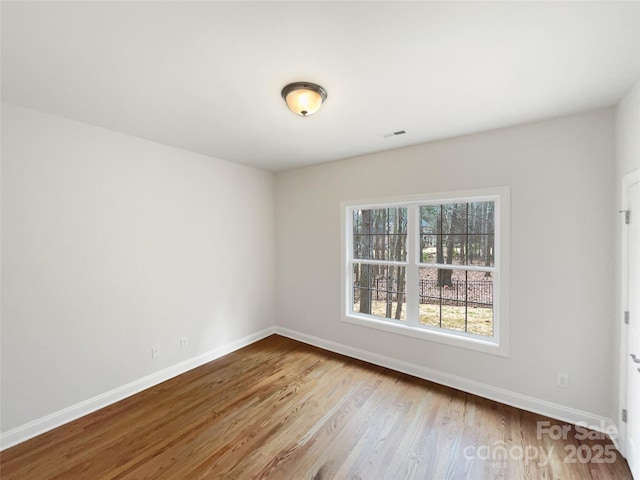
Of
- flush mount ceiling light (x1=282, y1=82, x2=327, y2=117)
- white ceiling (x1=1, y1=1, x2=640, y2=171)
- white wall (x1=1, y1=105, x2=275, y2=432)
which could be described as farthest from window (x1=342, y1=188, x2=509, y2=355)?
white wall (x1=1, y1=105, x2=275, y2=432)

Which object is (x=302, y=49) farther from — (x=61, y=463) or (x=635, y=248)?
(x=61, y=463)

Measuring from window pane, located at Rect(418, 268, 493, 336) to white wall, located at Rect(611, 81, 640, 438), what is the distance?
87 centimetres

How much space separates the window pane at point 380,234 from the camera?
3.33 m

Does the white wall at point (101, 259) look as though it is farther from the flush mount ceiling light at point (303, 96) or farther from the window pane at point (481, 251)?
the window pane at point (481, 251)

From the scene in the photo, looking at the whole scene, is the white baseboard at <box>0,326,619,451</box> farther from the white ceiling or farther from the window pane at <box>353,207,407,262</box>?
the white ceiling

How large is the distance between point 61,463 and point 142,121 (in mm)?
2736

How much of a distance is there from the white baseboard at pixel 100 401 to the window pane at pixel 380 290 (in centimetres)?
192

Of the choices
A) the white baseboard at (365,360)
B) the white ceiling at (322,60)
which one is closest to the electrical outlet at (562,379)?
the white baseboard at (365,360)

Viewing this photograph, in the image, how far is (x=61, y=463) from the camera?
1.87 meters

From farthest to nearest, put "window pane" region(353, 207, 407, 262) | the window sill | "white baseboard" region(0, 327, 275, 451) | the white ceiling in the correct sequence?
"window pane" region(353, 207, 407, 262), the window sill, "white baseboard" region(0, 327, 275, 451), the white ceiling

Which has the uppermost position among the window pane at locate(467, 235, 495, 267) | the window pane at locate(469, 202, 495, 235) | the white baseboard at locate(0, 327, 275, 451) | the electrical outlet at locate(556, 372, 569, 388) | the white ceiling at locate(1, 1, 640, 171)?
the white ceiling at locate(1, 1, 640, 171)

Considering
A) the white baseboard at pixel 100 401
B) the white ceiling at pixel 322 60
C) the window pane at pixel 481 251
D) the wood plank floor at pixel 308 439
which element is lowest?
the wood plank floor at pixel 308 439

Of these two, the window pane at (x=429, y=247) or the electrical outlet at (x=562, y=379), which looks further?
the window pane at (x=429, y=247)

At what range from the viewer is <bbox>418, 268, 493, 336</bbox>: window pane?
2.76 m
